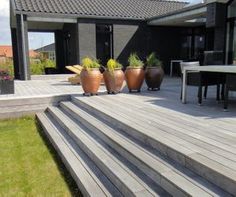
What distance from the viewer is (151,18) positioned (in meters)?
13.9

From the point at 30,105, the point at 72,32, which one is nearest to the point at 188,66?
the point at 30,105

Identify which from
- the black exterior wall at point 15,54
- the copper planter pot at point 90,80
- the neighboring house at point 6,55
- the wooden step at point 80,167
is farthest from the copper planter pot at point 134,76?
the neighboring house at point 6,55

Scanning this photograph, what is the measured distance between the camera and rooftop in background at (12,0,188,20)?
12.5 meters

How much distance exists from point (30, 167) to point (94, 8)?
10.9 metres

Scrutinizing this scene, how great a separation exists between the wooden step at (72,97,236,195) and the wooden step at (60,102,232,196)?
2.9 inches

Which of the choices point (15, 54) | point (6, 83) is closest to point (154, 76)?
point (6, 83)

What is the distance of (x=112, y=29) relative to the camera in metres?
13.8

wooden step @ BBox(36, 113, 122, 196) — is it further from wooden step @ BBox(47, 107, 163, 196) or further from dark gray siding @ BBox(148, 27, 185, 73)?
dark gray siding @ BBox(148, 27, 185, 73)

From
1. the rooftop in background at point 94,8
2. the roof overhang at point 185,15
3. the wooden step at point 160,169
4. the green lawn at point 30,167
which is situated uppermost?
the rooftop in background at point 94,8

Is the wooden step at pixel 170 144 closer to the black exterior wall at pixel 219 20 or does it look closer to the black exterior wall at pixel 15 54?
the black exterior wall at pixel 219 20

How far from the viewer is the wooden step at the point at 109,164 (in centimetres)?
296

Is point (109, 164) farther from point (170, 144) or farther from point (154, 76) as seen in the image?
point (154, 76)

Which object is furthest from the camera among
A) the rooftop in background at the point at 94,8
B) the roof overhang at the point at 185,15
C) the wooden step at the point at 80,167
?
the rooftop in background at the point at 94,8

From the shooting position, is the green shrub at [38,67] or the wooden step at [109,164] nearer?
the wooden step at [109,164]
